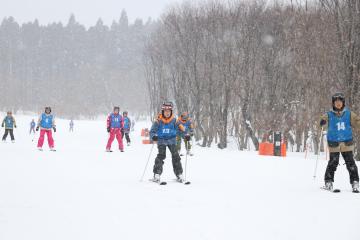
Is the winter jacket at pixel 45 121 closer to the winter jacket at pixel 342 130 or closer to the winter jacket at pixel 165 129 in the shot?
the winter jacket at pixel 165 129

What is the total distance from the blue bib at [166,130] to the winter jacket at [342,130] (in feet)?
10.2

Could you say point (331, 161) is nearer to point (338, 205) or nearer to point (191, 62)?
point (338, 205)

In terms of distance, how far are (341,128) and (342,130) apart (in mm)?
46

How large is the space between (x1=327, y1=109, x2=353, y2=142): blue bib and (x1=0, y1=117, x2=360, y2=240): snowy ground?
98 cm

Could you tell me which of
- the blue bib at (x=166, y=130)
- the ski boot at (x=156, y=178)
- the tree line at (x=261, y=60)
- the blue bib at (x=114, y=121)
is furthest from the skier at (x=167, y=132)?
the tree line at (x=261, y=60)

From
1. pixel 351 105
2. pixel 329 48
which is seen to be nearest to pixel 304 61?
pixel 329 48

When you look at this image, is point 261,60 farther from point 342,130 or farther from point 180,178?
point 180,178

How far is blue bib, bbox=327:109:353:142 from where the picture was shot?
748cm

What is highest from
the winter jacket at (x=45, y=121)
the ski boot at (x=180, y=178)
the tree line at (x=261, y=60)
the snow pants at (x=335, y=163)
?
the tree line at (x=261, y=60)

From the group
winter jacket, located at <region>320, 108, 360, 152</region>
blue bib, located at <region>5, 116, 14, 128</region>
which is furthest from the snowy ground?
blue bib, located at <region>5, 116, 14, 128</region>

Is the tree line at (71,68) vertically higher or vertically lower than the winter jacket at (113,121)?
higher

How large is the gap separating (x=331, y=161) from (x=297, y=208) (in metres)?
2.30

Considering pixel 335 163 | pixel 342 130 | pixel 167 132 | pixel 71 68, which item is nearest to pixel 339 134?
pixel 342 130

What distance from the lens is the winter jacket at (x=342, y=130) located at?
746 cm
